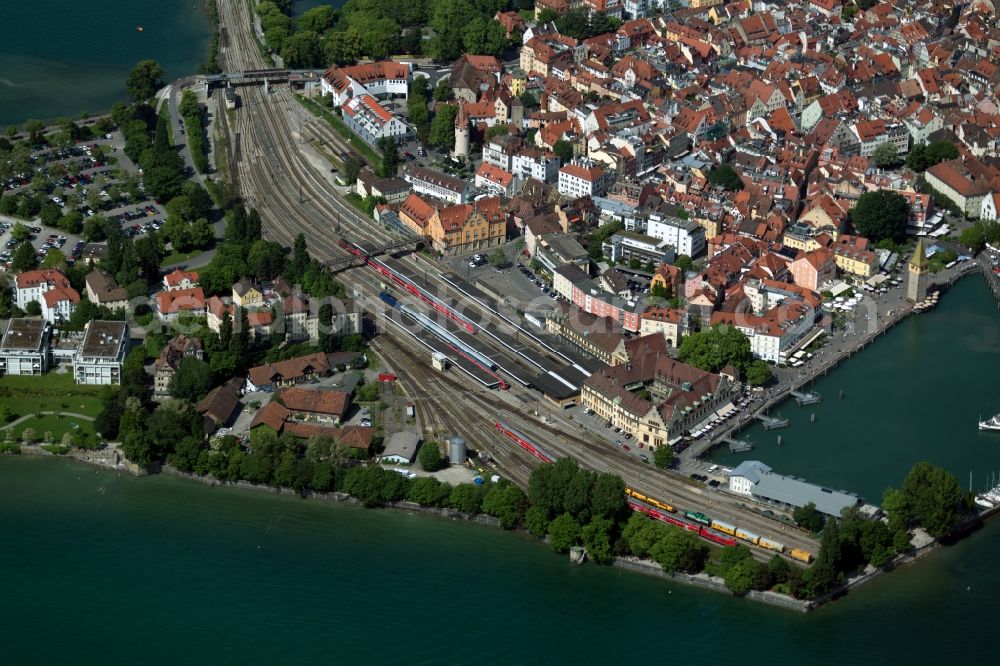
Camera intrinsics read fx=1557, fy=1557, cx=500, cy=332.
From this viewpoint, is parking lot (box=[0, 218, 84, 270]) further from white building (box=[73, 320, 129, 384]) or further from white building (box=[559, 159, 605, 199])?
white building (box=[559, 159, 605, 199])

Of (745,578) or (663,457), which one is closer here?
(745,578)

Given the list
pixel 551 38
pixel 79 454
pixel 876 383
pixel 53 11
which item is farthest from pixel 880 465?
pixel 53 11

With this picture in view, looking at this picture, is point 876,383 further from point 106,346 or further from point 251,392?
point 106,346

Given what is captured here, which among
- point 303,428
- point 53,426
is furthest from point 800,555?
point 53,426

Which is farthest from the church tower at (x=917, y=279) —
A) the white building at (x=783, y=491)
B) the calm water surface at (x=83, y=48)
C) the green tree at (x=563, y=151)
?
the calm water surface at (x=83, y=48)

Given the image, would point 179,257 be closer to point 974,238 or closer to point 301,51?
point 301,51

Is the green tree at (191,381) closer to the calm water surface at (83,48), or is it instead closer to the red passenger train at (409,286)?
the red passenger train at (409,286)

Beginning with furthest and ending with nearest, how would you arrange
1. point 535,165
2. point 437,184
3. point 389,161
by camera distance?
1. point 389,161
2. point 535,165
3. point 437,184
